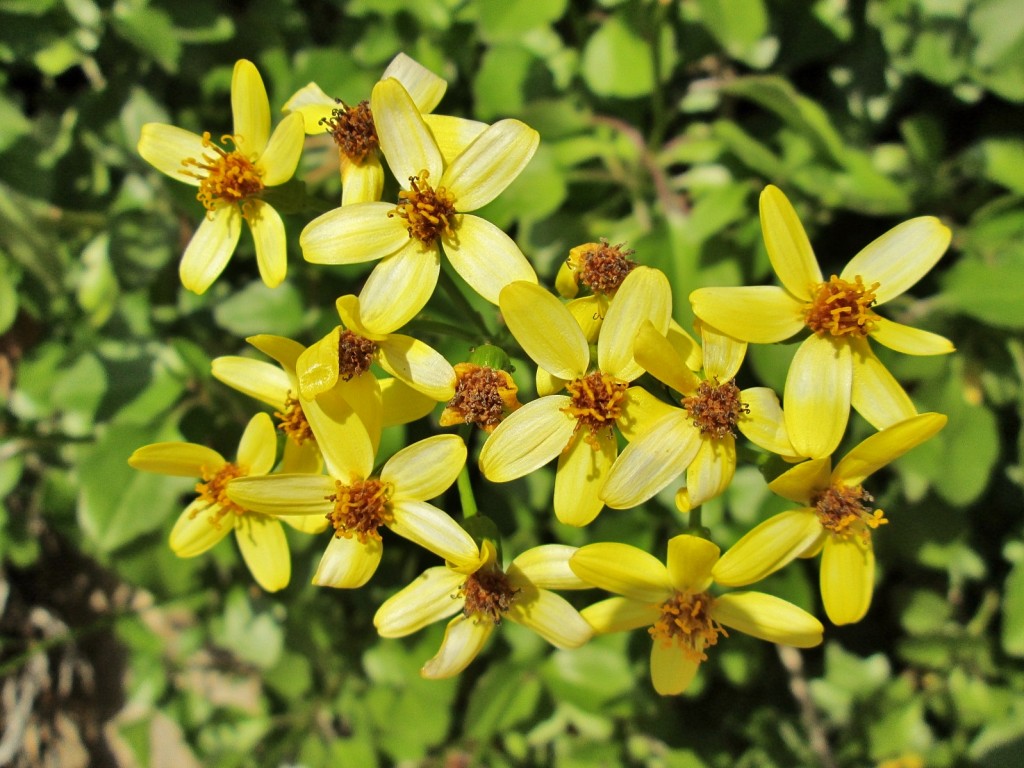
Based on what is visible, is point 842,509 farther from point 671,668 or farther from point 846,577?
point 671,668

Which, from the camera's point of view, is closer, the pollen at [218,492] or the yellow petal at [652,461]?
the yellow petal at [652,461]

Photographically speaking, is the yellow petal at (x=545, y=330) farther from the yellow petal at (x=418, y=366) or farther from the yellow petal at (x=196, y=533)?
the yellow petal at (x=196, y=533)

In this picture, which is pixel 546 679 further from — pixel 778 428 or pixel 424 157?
pixel 424 157

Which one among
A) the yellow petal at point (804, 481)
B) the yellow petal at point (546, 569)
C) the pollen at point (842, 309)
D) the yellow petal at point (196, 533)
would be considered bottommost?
the yellow petal at point (196, 533)

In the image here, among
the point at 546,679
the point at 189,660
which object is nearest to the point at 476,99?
the point at 546,679

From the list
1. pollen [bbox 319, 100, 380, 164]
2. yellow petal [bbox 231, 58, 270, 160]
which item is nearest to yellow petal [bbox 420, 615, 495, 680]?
pollen [bbox 319, 100, 380, 164]

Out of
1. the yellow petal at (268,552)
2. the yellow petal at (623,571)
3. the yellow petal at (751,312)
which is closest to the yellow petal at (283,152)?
the yellow petal at (268,552)

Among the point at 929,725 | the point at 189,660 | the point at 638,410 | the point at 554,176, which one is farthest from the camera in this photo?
the point at 189,660
